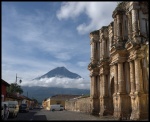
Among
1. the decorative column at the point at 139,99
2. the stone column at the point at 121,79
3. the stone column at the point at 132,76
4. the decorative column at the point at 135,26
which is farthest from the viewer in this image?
the stone column at the point at 121,79

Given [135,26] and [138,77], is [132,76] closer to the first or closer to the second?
[138,77]

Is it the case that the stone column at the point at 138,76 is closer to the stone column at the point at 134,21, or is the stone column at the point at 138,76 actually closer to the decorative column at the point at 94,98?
the stone column at the point at 134,21

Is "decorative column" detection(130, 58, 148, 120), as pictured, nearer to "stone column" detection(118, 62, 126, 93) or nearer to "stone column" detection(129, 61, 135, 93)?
"stone column" detection(129, 61, 135, 93)

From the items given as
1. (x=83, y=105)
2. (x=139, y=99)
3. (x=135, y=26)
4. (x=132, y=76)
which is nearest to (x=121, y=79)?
(x=132, y=76)

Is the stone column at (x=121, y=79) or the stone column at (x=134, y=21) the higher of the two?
the stone column at (x=134, y=21)

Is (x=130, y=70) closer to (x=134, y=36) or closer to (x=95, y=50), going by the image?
(x=134, y=36)

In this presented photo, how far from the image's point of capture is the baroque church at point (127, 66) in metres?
22.4

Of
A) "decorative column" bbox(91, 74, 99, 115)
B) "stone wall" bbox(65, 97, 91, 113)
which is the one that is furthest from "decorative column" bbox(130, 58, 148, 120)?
"stone wall" bbox(65, 97, 91, 113)

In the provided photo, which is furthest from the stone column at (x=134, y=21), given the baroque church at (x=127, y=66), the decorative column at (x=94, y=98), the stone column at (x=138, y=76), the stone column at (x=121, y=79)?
the decorative column at (x=94, y=98)

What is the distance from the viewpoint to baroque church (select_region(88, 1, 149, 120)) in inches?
880

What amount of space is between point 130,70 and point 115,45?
311cm

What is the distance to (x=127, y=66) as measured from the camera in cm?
2556

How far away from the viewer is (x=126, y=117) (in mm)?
24609

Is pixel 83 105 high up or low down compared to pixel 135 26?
down
